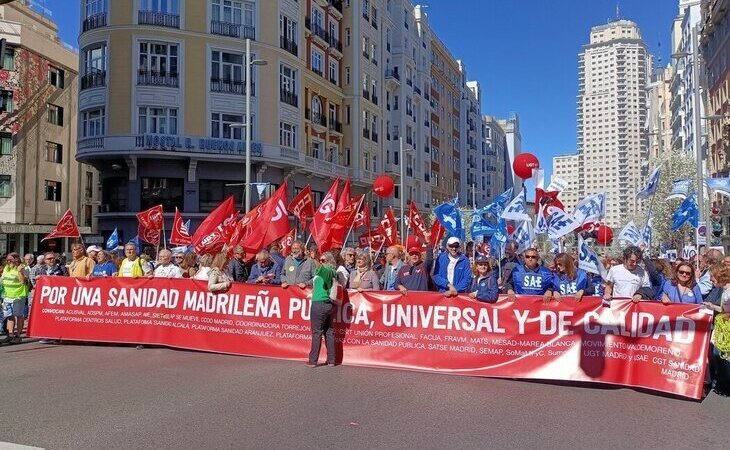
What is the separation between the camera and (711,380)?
8078 mm

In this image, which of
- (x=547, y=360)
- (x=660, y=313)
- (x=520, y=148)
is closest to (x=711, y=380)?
(x=660, y=313)

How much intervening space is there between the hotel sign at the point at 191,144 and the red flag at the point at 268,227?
20.7m

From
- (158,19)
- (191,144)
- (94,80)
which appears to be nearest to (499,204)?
(191,144)

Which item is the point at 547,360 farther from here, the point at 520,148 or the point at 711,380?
the point at 520,148

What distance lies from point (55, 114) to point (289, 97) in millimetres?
17214

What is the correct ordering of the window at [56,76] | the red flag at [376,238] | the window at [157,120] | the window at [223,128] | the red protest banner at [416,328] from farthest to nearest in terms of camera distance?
the window at [56,76]
the window at [223,128]
the window at [157,120]
the red flag at [376,238]
the red protest banner at [416,328]

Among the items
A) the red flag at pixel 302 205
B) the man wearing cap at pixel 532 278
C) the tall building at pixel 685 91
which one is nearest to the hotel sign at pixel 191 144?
the red flag at pixel 302 205

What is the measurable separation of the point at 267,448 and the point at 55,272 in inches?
388

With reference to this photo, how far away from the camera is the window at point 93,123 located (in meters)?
32.6

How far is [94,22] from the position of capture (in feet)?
108

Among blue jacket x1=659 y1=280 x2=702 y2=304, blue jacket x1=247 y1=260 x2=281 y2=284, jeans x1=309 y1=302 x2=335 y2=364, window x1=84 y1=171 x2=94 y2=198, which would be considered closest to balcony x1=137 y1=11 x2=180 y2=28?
window x1=84 y1=171 x2=94 y2=198

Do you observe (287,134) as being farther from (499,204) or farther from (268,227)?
(268,227)

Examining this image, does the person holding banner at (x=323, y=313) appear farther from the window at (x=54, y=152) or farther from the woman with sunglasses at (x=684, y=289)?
the window at (x=54, y=152)

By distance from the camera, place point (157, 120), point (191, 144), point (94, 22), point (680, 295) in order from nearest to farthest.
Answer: point (680, 295) → point (191, 144) → point (157, 120) → point (94, 22)
